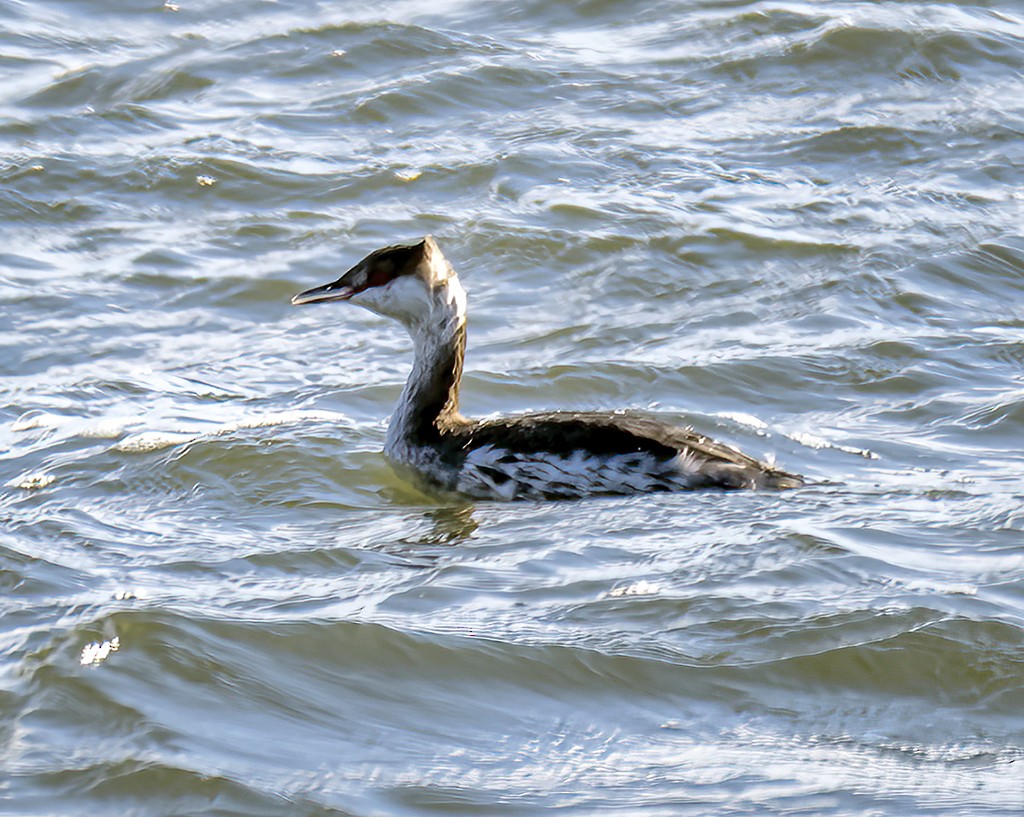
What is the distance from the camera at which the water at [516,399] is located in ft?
15.4

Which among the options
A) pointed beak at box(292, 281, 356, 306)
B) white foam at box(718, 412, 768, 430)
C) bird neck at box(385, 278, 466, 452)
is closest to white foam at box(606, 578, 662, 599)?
bird neck at box(385, 278, 466, 452)

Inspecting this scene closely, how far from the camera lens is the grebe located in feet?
21.8

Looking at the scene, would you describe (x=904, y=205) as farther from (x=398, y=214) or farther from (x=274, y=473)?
(x=274, y=473)

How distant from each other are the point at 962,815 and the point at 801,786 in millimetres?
→ 411

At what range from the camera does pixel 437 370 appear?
751 cm

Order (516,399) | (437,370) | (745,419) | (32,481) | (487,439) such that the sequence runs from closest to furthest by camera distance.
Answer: (32,481) < (487,439) < (437,370) < (745,419) < (516,399)

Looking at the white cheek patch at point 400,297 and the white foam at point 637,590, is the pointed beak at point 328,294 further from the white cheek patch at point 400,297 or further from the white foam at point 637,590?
the white foam at point 637,590

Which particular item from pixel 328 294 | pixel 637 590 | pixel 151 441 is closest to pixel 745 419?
pixel 328 294

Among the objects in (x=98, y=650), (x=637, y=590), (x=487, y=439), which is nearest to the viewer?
(x=98, y=650)

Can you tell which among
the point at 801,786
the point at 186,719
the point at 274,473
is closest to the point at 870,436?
the point at 274,473

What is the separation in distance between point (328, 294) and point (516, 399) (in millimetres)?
1232

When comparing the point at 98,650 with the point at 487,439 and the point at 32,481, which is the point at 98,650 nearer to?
the point at 32,481

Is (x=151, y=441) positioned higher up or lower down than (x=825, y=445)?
lower down

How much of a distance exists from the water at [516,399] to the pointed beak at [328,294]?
629mm
